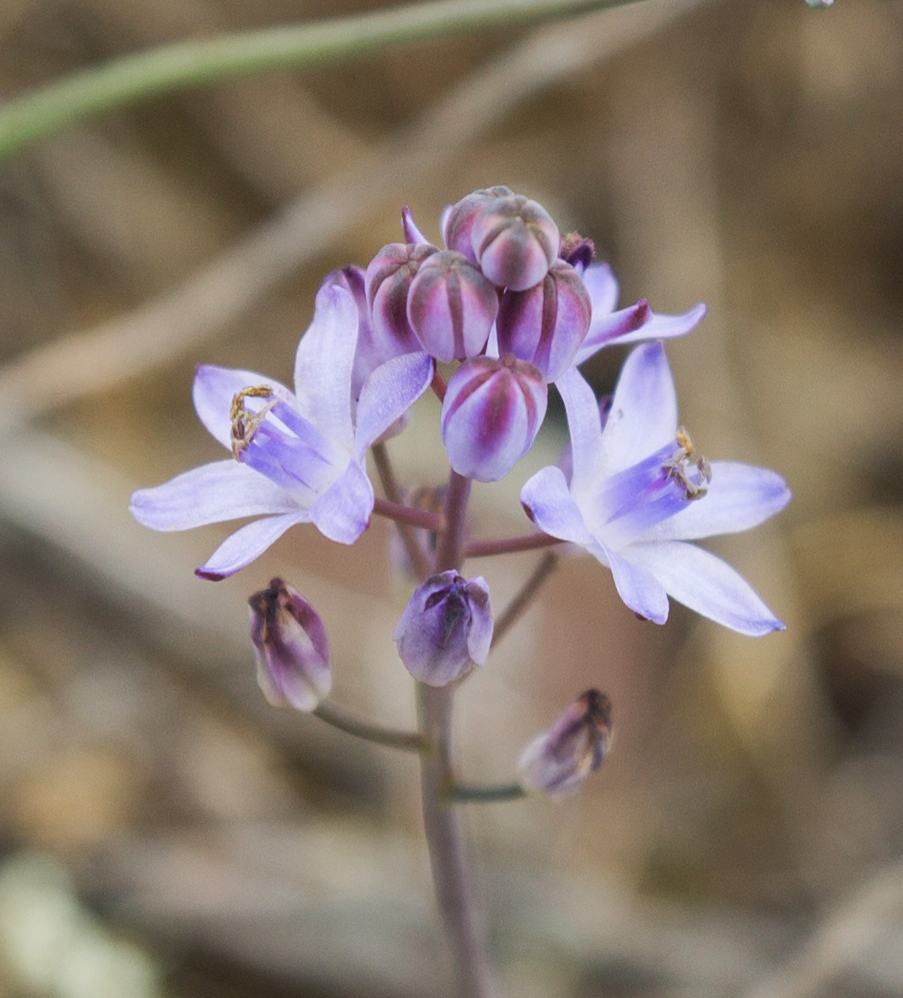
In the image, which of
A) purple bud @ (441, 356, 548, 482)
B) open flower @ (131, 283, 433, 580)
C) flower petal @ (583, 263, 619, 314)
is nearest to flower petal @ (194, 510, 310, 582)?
open flower @ (131, 283, 433, 580)

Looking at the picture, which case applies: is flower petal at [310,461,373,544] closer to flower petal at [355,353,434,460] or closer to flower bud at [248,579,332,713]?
flower petal at [355,353,434,460]

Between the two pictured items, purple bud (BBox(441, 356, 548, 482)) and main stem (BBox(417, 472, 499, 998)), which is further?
main stem (BBox(417, 472, 499, 998))

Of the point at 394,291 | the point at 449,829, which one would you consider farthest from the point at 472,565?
the point at 394,291

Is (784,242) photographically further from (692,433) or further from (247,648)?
(247,648)

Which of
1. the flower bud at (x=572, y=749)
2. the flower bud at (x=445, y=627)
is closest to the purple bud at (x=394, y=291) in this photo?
the flower bud at (x=445, y=627)

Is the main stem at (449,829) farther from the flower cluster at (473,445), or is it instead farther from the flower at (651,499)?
the flower at (651,499)
